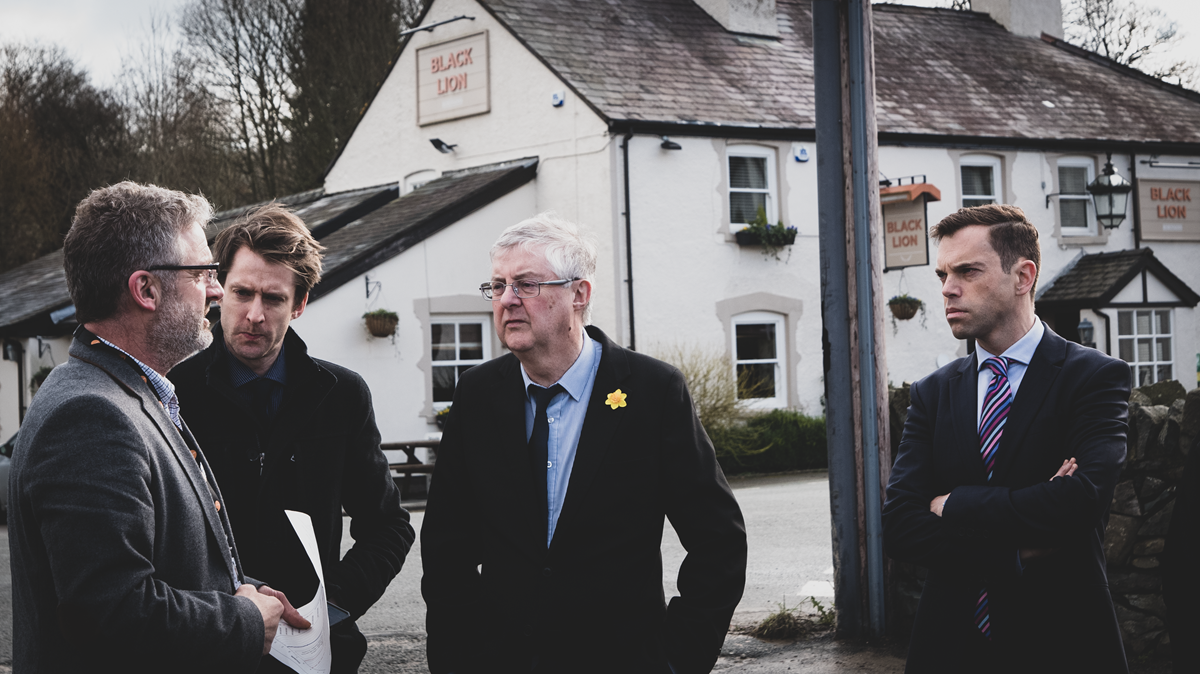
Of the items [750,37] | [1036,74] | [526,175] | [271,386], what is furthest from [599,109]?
[271,386]

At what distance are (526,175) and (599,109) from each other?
203 cm

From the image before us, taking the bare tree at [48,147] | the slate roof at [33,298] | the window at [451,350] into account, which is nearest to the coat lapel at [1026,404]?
the window at [451,350]

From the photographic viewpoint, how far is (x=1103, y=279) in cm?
1988

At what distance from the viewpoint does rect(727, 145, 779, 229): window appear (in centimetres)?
1891

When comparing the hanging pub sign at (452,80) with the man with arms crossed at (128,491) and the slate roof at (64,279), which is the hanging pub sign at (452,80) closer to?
the slate roof at (64,279)

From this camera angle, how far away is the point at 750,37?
21.2 meters

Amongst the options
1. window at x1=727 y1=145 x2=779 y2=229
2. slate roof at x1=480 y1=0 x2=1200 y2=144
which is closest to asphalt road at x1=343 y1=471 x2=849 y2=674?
window at x1=727 y1=145 x2=779 y2=229

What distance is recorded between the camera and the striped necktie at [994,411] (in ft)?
11.2

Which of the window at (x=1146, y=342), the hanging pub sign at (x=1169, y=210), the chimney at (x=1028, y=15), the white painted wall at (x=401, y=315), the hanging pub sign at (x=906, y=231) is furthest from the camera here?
the chimney at (x=1028, y=15)

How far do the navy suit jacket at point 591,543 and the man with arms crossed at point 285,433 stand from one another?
308 mm

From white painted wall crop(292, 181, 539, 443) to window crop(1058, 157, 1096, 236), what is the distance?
10.7 meters

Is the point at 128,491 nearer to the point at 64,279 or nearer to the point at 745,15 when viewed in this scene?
the point at 745,15

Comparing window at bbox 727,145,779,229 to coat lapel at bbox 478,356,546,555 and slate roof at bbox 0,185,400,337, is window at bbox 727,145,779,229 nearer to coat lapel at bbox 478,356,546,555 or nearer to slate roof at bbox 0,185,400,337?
slate roof at bbox 0,185,400,337

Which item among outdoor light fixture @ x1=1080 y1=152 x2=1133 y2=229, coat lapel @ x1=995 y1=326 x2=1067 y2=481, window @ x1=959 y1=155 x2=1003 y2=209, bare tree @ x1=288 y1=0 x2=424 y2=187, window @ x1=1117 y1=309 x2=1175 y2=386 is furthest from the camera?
bare tree @ x1=288 y1=0 x2=424 y2=187
